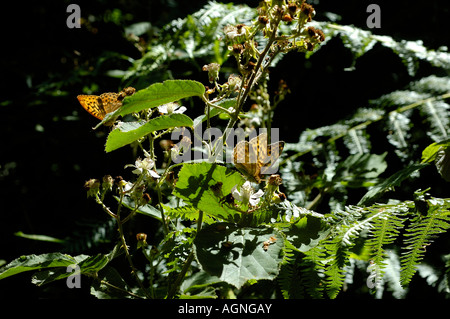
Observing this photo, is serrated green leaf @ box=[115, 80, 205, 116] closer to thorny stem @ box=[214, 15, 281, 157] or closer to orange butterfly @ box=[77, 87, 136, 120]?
thorny stem @ box=[214, 15, 281, 157]

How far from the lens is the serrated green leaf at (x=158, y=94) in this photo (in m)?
0.60

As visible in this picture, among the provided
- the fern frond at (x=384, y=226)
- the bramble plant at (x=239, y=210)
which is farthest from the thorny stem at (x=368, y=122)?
the fern frond at (x=384, y=226)

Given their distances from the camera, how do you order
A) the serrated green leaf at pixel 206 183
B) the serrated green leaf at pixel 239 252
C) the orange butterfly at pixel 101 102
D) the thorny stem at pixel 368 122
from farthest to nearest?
the thorny stem at pixel 368 122, the orange butterfly at pixel 101 102, the serrated green leaf at pixel 206 183, the serrated green leaf at pixel 239 252

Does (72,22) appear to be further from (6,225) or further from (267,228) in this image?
(267,228)

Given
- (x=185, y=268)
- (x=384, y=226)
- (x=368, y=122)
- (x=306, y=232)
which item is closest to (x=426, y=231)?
(x=384, y=226)

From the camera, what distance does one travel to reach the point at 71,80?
1758mm

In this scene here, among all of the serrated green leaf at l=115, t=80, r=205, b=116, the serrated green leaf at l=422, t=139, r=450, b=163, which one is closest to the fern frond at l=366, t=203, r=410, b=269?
the serrated green leaf at l=422, t=139, r=450, b=163

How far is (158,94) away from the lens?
24.5 inches

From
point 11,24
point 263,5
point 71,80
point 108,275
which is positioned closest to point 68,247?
point 108,275

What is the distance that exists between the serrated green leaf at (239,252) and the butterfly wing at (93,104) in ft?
1.10

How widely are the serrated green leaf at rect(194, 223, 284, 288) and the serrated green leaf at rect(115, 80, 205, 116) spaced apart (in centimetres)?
23

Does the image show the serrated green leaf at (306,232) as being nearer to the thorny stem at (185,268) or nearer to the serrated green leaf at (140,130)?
the thorny stem at (185,268)

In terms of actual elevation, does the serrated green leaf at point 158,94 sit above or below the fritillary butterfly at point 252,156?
above

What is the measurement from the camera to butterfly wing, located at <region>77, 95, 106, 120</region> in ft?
2.61
